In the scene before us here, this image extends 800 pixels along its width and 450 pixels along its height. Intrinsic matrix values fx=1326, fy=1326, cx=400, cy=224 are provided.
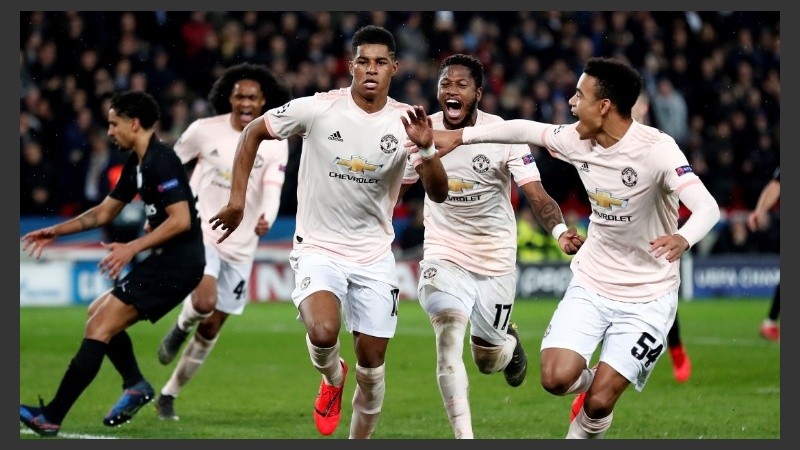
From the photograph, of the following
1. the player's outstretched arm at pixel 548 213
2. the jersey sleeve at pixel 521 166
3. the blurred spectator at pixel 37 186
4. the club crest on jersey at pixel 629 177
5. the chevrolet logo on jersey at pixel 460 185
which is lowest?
the blurred spectator at pixel 37 186

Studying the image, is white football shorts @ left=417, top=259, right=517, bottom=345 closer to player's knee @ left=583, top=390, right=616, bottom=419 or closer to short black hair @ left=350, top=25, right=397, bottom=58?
player's knee @ left=583, top=390, right=616, bottom=419

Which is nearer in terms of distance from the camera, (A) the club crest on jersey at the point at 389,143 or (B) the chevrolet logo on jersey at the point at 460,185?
(A) the club crest on jersey at the point at 389,143

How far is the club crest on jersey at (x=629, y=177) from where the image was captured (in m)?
7.34

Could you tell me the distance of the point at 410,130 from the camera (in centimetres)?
730

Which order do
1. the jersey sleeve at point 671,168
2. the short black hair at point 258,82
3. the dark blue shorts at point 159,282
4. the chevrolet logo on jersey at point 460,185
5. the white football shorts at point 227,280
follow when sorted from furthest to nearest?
the short black hair at point 258,82, the white football shorts at point 227,280, the dark blue shorts at point 159,282, the chevrolet logo on jersey at point 460,185, the jersey sleeve at point 671,168

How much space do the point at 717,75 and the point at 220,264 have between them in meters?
16.1

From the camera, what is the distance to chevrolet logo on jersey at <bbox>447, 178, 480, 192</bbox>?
8.59 meters

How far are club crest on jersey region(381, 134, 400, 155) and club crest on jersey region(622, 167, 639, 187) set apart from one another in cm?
141

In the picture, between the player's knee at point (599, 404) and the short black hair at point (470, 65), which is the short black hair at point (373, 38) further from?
the player's knee at point (599, 404)

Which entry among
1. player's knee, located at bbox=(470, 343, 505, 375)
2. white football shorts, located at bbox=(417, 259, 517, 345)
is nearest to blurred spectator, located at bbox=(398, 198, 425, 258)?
player's knee, located at bbox=(470, 343, 505, 375)

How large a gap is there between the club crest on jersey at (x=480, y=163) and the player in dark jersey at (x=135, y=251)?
6.31 feet

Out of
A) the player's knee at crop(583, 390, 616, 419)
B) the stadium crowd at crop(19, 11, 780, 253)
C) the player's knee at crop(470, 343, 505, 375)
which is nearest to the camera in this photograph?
the player's knee at crop(583, 390, 616, 419)

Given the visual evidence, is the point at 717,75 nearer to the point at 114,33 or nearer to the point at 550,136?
the point at 114,33

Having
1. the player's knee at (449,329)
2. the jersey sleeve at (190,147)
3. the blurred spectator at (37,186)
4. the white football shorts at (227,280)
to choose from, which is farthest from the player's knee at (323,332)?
the blurred spectator at (37,186)
